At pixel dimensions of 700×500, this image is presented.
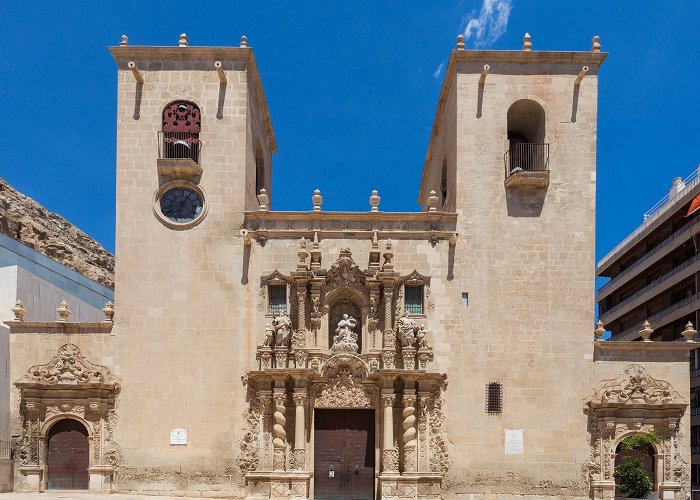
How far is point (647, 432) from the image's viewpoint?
26641 millimetres

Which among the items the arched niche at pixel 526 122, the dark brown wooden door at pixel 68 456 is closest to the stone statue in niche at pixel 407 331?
the arched niche at pixel 526 122

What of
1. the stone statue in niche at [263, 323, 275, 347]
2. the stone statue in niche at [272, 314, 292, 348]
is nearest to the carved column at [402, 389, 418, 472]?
the stone statue in niche at [272, 314, 292, 348]

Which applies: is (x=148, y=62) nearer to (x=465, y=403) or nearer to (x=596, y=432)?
(x=465, y=403)

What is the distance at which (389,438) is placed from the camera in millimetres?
26328

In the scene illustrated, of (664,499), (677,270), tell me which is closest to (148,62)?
(664,499)

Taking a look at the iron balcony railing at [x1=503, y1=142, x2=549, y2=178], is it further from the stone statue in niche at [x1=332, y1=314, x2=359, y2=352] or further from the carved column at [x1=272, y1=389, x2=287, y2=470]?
the carved column at [x1=272, y1=389, x2=287, y2=470]

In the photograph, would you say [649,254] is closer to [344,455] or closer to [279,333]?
[344,455]

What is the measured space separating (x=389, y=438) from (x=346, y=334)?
3763mm

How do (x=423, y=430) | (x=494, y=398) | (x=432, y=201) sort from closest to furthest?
(x=423, y=430) < (x=494, y=398) < (x=432, y=201)

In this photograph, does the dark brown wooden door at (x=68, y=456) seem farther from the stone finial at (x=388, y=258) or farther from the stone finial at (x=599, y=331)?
the stone finial at (x=599, y=331)

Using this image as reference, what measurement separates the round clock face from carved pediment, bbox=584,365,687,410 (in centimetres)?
1540

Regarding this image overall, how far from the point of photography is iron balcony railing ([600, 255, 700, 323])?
43.1 m

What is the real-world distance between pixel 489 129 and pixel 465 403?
391 inches

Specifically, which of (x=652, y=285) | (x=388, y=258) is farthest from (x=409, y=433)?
(x=652, y=285)
